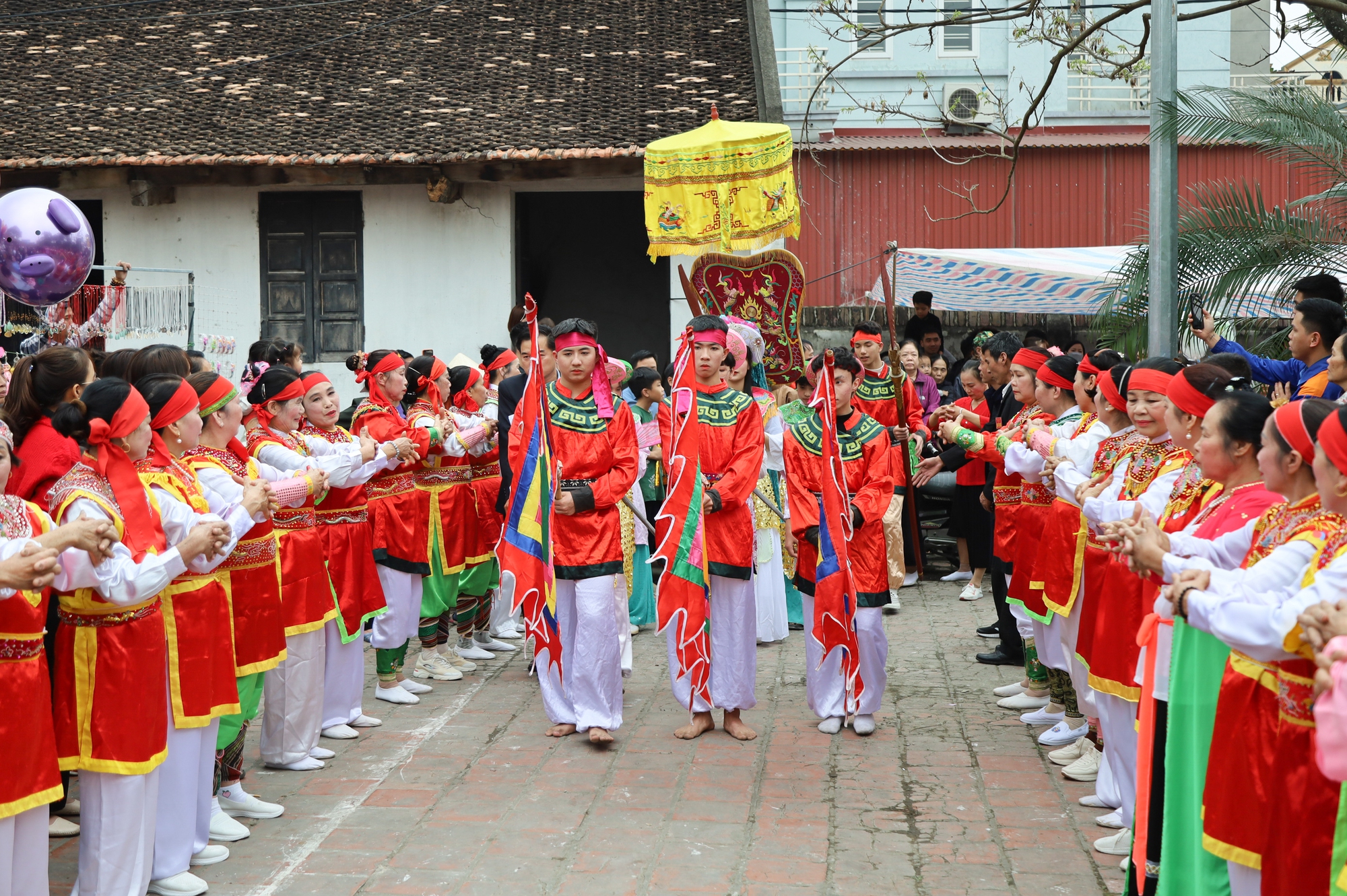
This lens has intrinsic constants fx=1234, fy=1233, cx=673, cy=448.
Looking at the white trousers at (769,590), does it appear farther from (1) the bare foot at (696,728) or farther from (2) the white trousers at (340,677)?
(2) the white trousers at (340,677)

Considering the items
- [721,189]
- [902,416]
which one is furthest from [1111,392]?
[902,416]

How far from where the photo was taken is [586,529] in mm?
5945

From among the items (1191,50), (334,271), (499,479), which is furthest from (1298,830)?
(1191,50)

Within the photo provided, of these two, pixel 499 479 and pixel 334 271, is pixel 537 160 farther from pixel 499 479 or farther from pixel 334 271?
pixel 499 479

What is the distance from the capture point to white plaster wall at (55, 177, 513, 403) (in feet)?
48.7

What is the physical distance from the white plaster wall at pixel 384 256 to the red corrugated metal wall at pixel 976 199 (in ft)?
14.9

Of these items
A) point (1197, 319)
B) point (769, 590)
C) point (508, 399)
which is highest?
point (1197, 319)

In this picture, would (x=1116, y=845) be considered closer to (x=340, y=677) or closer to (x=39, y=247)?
(x=340, y=677)

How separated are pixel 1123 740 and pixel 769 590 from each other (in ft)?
13.0

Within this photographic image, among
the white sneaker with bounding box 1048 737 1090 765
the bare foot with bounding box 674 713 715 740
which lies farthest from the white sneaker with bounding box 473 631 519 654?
the white sneaker with bounding box 1048 737 1090 765

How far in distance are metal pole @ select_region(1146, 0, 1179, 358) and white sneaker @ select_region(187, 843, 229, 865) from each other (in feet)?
18.1

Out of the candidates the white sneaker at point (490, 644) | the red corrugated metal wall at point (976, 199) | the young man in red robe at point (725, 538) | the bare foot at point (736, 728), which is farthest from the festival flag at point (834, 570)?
the red corrugated metal wall at point (976, 199)

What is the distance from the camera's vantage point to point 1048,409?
6066mm

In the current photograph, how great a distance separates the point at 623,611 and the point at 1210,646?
12.6ft
